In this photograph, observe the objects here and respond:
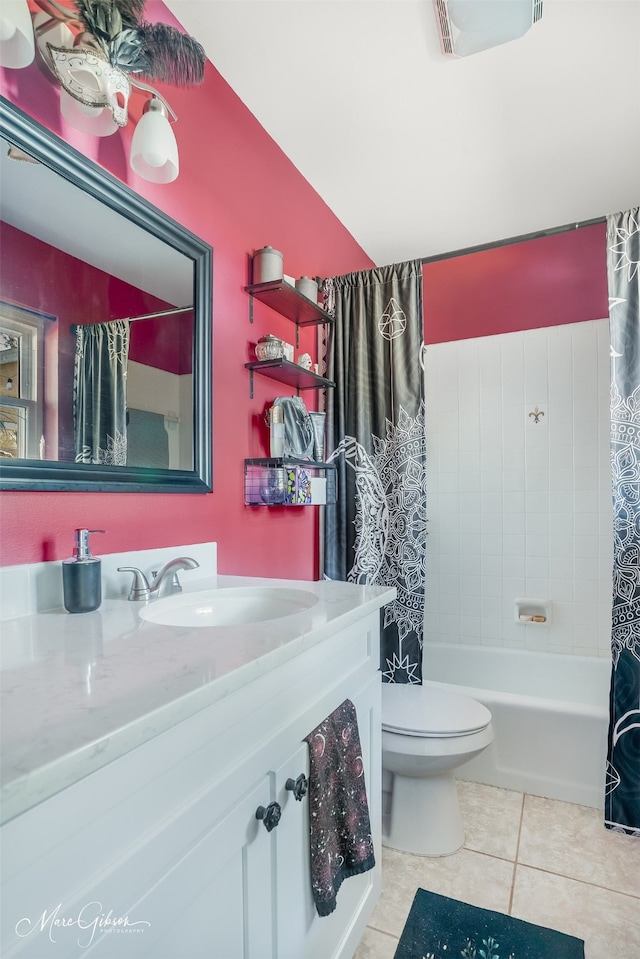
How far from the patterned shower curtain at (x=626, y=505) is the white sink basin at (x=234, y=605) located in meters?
1.25

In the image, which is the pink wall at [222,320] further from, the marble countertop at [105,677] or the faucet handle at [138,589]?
the marble countertop at [105,677]

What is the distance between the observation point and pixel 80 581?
3.32 feet

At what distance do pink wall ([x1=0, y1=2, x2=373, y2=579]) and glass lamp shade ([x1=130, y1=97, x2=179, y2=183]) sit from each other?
0.27 ft

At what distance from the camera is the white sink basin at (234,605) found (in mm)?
1208

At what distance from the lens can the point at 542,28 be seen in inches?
59.8

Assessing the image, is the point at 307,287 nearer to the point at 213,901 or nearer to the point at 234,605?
the point at 234,605

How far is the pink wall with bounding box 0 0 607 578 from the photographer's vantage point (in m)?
1.09

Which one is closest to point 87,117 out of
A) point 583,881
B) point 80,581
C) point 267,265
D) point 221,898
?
point 267,265

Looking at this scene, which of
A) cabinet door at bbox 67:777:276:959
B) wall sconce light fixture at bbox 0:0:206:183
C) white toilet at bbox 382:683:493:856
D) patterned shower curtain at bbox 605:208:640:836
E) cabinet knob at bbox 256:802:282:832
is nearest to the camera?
cabinet door at bbox 67:777:276:959

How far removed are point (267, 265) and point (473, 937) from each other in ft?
6.87

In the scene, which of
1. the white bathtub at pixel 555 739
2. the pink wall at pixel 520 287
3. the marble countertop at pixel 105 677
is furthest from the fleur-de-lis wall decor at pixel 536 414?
the marble countertop at pixel 105 677

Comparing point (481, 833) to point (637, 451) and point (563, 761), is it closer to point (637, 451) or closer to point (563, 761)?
point (563, 761)

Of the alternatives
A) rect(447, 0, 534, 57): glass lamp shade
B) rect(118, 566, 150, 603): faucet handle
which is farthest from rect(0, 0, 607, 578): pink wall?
rect(447, 0, 534, 57): glass lamp shade

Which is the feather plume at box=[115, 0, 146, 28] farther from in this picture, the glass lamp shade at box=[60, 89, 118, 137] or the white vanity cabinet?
the white vanity cabinet
